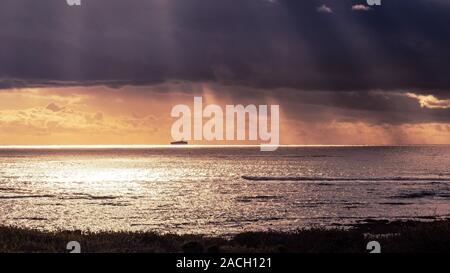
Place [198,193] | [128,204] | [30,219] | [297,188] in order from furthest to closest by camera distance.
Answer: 1. [297,188]
2. [198,193]
3. [128,204]
4. [30,219]

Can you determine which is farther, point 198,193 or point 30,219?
point 198,193

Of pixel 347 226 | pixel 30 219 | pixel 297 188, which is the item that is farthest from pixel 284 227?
pixel 297 188

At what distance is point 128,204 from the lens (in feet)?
243

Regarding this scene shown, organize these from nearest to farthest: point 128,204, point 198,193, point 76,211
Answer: point 76,211 → point 128,204 → point 198,193
